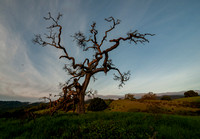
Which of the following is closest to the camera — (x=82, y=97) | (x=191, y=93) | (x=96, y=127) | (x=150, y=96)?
(x=96, y=127)

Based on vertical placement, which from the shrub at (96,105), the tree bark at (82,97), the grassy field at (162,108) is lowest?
the grassy field at (162,108)

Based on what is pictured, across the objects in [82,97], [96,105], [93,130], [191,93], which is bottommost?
[96,105]

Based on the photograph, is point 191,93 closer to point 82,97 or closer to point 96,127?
point 82,97

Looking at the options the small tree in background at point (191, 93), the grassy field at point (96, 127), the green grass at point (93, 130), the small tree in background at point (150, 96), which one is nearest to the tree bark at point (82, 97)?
the grassy field at point (96, 127)

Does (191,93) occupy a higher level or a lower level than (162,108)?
higher

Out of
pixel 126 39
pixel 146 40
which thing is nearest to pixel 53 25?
pixel 126 39

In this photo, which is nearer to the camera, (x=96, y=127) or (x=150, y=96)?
(x=96, y=127)

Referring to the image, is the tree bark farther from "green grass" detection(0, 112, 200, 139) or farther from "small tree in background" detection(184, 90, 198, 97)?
"small tree in background" detection(184, 90, 198, 97)

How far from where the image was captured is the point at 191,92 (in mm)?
47406

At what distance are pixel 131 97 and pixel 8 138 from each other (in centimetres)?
4379

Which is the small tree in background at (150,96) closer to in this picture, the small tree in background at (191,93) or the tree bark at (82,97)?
the small tree in background at (191,93)

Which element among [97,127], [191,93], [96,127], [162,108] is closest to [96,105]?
[162,108]

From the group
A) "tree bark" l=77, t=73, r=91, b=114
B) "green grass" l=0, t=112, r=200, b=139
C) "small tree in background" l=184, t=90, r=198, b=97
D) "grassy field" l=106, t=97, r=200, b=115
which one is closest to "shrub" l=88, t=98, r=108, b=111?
"grassy field" l=106, t=97, r=200, b=115

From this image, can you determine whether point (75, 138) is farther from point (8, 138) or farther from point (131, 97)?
point (131, 97)
